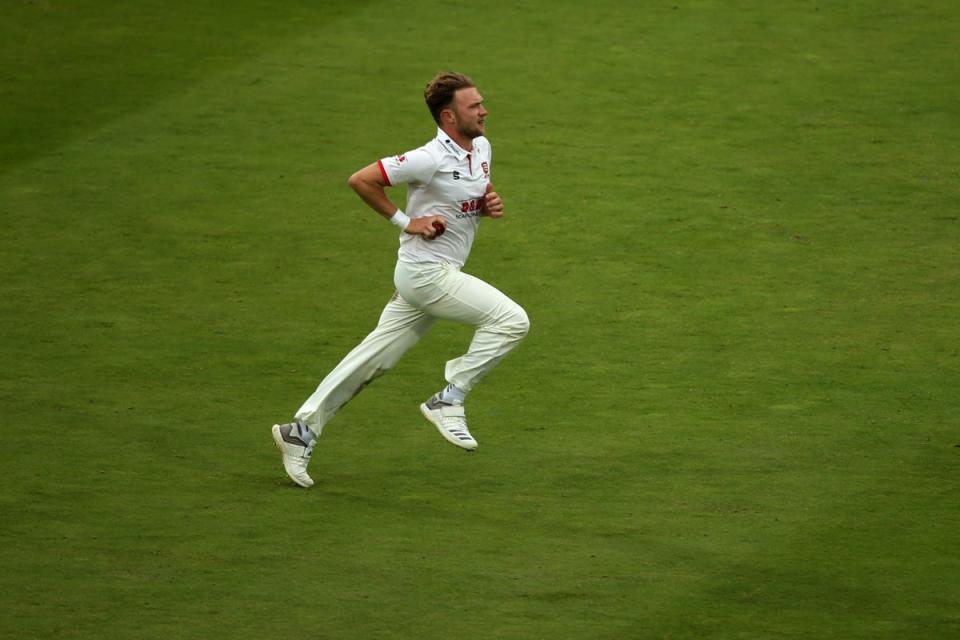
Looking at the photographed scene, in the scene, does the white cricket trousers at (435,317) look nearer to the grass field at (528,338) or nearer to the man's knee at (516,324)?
the man's knee at (516,324)

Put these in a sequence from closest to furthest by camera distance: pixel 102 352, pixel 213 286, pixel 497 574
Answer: pixel 497 574 → pixel 102 352 → pixel 213 286

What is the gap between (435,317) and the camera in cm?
824

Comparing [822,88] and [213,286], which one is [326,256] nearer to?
[213,286]

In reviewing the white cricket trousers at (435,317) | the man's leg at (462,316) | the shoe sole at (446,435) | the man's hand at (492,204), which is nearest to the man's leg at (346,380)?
the white cricket trousers at (435,317)

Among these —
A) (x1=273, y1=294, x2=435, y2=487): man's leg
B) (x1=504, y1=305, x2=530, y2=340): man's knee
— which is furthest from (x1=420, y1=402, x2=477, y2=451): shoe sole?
(x1=504, y1=305, x2=530, y2=340): man's knee

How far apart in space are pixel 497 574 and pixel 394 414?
2.40m

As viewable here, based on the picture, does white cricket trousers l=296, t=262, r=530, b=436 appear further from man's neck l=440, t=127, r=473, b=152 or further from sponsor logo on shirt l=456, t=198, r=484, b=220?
man's neck l=440, t=127, r=473, b=152

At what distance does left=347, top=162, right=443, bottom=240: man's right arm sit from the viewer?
25.6 feet

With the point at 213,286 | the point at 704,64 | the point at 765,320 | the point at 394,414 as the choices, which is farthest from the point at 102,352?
the point at 704,64

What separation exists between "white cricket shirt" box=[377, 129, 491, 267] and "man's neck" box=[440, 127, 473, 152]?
0.02 meters

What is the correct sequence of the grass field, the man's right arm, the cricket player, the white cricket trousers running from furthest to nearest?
the white cricket trousers < the cricket player < the man's right arm < the grass field

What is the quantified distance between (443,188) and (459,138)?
0.28m

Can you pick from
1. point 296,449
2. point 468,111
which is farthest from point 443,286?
point 296,449

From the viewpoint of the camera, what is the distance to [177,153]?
43.6 feet
